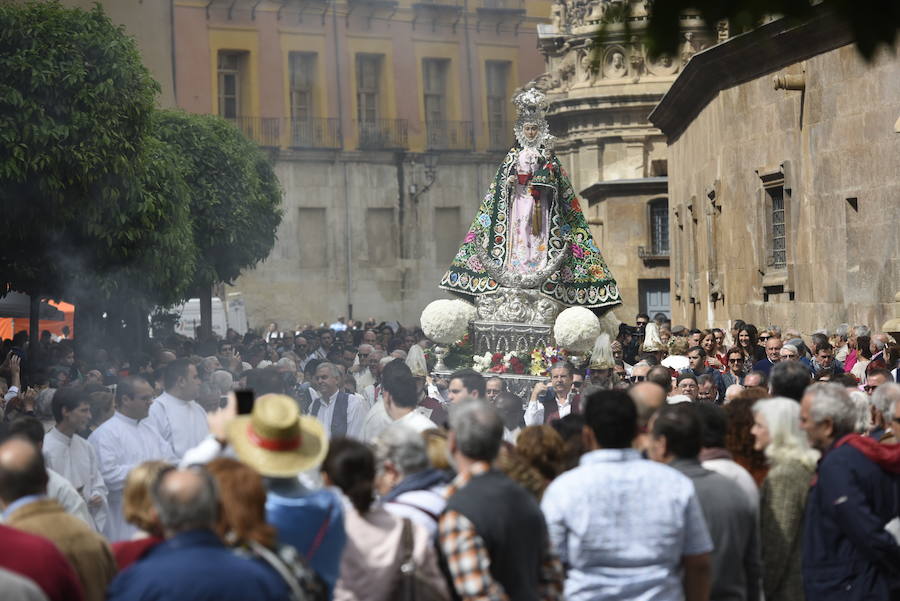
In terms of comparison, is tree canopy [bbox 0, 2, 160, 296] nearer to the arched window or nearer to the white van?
the white van

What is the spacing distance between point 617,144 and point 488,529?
3410cm

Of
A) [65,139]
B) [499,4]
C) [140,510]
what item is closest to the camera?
[140,510]

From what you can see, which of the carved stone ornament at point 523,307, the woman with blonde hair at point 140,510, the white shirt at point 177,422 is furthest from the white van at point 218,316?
the woman with blonde hair at point 140,510

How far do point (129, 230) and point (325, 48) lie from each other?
2651 centimetres

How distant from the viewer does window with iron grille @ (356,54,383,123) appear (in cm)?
4975

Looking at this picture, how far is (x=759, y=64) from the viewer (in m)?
21.4

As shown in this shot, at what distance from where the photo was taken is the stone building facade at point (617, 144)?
1453 inches

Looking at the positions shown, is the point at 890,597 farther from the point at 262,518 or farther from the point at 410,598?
the point at 262,518

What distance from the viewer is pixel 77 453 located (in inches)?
360

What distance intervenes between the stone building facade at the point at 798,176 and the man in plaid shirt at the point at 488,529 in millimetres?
10949

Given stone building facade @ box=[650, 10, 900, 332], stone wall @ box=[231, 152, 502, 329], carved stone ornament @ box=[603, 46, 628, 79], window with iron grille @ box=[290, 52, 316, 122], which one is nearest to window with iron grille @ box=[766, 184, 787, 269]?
stone building facade @ box=[650, 10, 900, 332]

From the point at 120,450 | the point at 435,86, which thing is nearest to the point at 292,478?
the point at 120,450

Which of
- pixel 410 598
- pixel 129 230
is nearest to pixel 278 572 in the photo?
pixel 410 598

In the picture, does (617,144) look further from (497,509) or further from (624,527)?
(497,509)
